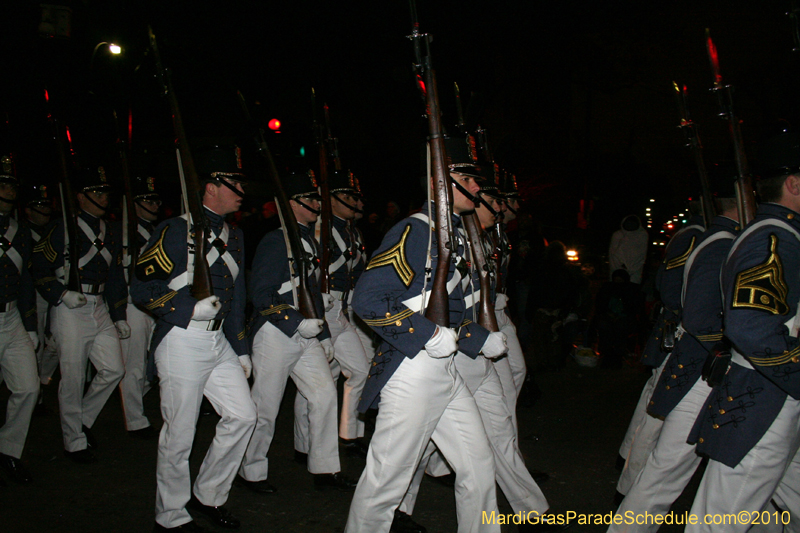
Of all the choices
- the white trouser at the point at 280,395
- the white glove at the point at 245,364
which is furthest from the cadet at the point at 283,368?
the white glove at the point at 245,364

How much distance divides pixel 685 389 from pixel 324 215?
12.3 ft

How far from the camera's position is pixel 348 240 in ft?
21.1

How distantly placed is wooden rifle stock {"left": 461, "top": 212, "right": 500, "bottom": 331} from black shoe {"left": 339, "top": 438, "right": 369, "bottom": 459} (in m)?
2.07

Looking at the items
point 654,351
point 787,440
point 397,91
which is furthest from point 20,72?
point 787,440

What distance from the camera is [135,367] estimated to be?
20.6ft

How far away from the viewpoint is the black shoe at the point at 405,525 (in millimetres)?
4141

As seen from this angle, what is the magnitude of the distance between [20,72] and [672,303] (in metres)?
11.3

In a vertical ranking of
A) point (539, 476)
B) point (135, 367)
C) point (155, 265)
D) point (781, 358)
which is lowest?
point (539, 476)

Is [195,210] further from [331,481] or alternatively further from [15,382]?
[331,481]

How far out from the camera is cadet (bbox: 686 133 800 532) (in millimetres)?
2736

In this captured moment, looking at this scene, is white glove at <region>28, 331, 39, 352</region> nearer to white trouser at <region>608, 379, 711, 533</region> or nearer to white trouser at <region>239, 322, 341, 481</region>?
white trouser at <region>239, 322, 341, 481</region>

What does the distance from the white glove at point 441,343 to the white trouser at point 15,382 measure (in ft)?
11.9

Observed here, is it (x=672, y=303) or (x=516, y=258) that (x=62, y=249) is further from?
(x=516, y=258)

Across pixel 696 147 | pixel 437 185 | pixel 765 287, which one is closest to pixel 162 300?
pixel 437 185
